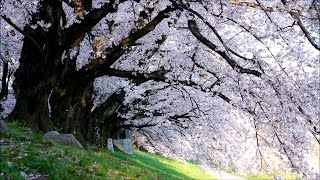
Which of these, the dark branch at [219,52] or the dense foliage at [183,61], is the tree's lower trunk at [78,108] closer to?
the dense foliage at [183,61]

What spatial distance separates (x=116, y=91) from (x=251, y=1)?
1028cm

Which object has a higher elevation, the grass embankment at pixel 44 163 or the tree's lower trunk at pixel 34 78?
the tree's lower trunk at pixel 34 78

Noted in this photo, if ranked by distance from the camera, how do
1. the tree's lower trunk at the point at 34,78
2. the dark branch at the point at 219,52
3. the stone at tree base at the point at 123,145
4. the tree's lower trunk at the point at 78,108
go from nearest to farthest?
the dark branch at the point at 219,52 → the tree's lower trunk at the point at 34,78 → the tree's lower trunk at the point at 78,108 → the stone at tree base at the point at 123,145

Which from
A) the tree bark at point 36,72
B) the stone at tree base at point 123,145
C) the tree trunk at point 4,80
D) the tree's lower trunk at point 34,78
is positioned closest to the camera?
the tree bark at point 36,72

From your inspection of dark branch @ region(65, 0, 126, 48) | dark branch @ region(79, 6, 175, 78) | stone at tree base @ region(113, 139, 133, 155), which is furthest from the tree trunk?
stone at tree base @ region(113, 139, 133, 155)

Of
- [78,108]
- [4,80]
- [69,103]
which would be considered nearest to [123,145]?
[4,80]

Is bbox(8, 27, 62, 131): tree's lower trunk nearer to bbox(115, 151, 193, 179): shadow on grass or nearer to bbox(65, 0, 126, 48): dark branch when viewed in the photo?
bbox(65, 0, 126, 48): dark branch

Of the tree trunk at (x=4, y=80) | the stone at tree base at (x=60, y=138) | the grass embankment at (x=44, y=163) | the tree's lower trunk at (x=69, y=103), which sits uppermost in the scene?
the tree trunk at (x=4, y=80)

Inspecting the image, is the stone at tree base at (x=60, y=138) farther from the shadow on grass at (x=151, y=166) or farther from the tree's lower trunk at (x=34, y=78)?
the shadow on grass at (x=151, y=166)

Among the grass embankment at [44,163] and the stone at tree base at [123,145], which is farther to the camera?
the stone at tree base at [123,145]

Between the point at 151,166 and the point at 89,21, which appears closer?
the point at 89,21

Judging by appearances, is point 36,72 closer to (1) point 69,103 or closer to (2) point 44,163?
(1) point 69,103

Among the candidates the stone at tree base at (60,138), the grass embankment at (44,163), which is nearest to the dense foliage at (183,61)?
the stone at tree base at (60,138)

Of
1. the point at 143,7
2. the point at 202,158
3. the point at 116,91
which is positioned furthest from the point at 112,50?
the point at 202,158
